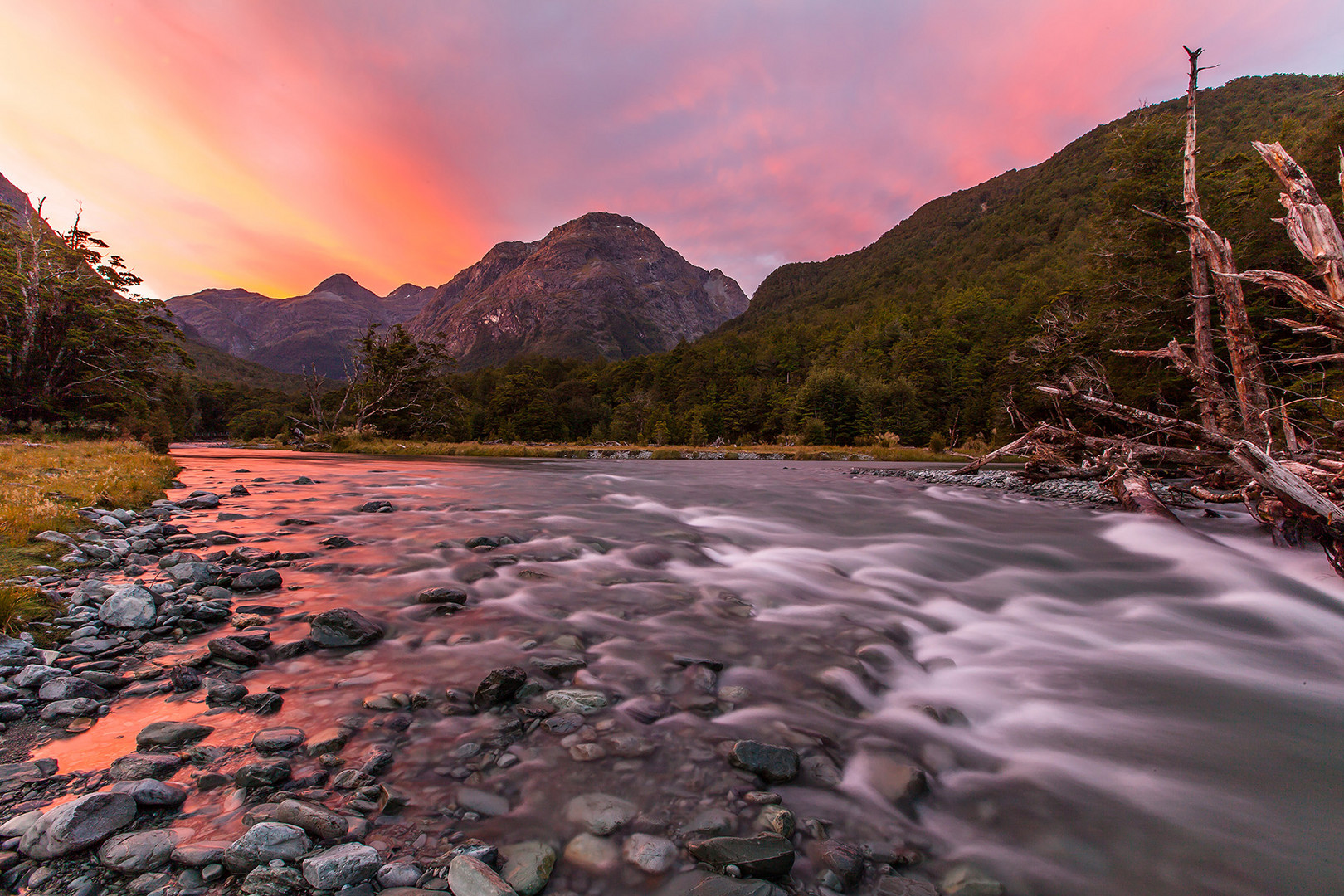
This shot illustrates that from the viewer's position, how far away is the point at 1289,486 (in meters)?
6.46

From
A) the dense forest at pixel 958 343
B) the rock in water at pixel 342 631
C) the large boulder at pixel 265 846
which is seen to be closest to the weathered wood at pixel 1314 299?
the dense forest at pixel 958 343

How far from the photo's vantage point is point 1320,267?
27.6 ft

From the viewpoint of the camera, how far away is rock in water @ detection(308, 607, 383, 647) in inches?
166

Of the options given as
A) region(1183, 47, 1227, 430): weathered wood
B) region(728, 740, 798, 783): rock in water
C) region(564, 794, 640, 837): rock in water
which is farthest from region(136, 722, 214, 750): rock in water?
region(1183, 47, 1227, 430): weathered wood

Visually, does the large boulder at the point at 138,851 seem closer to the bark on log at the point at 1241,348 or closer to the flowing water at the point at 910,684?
the flowing water at the point at 910,684

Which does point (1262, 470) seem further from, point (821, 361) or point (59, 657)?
point (821, 361)

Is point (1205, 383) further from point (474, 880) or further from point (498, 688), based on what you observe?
point (474, 880)

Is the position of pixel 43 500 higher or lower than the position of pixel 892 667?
higher

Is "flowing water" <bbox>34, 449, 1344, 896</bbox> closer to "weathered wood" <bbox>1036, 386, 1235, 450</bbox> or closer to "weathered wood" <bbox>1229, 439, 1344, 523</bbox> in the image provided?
"weathered wood" <bbox>1229, 439, 1344, 523</bbox>

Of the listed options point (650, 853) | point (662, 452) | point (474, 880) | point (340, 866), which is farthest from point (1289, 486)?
point (662, 452)

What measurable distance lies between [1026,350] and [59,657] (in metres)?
70.3

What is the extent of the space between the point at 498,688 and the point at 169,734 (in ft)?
5.77

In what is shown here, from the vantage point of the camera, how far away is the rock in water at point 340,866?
6.28ft

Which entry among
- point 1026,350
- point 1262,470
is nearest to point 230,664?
point 1262,470
